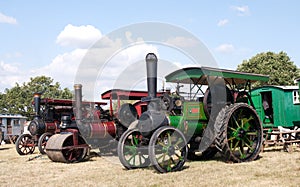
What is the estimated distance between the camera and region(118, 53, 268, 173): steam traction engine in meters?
7.68

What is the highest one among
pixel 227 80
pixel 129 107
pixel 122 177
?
pixel 227 80

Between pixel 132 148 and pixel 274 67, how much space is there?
25.2 meters

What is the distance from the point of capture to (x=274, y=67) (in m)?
30.3

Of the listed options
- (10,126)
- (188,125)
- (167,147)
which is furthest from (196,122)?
(10,126)

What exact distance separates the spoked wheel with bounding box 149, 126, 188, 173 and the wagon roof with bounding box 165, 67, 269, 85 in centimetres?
178

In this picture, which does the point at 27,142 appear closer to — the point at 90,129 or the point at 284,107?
the point at 90,129

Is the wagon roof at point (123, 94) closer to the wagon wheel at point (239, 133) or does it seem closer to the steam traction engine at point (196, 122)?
the steam traction engine at point (196, 122)

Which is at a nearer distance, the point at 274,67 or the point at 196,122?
the point at 196,122

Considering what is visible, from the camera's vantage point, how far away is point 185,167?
8.09m

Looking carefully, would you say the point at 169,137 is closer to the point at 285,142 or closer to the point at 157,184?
the point at 157,184

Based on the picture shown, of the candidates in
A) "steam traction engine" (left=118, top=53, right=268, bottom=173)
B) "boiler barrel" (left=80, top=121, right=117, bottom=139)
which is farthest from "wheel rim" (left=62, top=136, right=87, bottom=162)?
"steam traction engine" (left=118, top=53, right=268, bottom=173)

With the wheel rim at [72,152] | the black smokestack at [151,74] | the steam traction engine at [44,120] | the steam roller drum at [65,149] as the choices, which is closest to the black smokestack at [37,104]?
the steam traction engine at [44,120]

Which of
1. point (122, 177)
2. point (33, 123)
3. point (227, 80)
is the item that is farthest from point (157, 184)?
point (33, 123)

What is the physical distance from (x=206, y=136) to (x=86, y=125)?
3963mm
